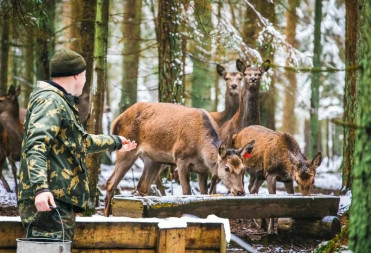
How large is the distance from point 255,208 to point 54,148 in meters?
4.88

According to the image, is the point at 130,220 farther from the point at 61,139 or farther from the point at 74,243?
the point at 61,139

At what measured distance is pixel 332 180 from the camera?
21328 mm

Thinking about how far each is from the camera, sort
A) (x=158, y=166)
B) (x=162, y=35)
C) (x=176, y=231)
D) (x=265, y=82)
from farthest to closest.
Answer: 1. (x=265, y=82)
2. (x=162, y=35)
3. (x=158, y=166)
4. (x=176, y=231)

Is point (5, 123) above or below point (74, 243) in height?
above

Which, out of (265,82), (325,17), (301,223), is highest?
(325,17)

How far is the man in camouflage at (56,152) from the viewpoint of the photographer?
16.6 ft

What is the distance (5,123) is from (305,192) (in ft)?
22.7

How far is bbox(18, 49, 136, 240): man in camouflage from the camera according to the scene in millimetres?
5074

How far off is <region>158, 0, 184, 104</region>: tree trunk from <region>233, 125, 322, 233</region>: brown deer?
8.08 ft

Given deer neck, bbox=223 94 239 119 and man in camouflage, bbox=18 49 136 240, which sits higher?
Answer: deer neck, bbox=223 94 239 119

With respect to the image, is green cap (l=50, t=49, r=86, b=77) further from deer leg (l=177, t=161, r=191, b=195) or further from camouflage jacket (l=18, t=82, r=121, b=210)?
deer leg (l=177, t=161, r=191, b=195)

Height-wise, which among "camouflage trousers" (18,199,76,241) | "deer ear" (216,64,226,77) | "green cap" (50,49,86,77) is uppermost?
"deer ear" (216,64,226,77)

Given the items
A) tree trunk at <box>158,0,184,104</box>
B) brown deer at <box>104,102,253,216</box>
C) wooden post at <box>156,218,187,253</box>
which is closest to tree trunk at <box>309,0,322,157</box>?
tree trunk at <box>158,0,184,104</box>

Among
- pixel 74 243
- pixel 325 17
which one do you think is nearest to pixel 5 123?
pixel 74 243
